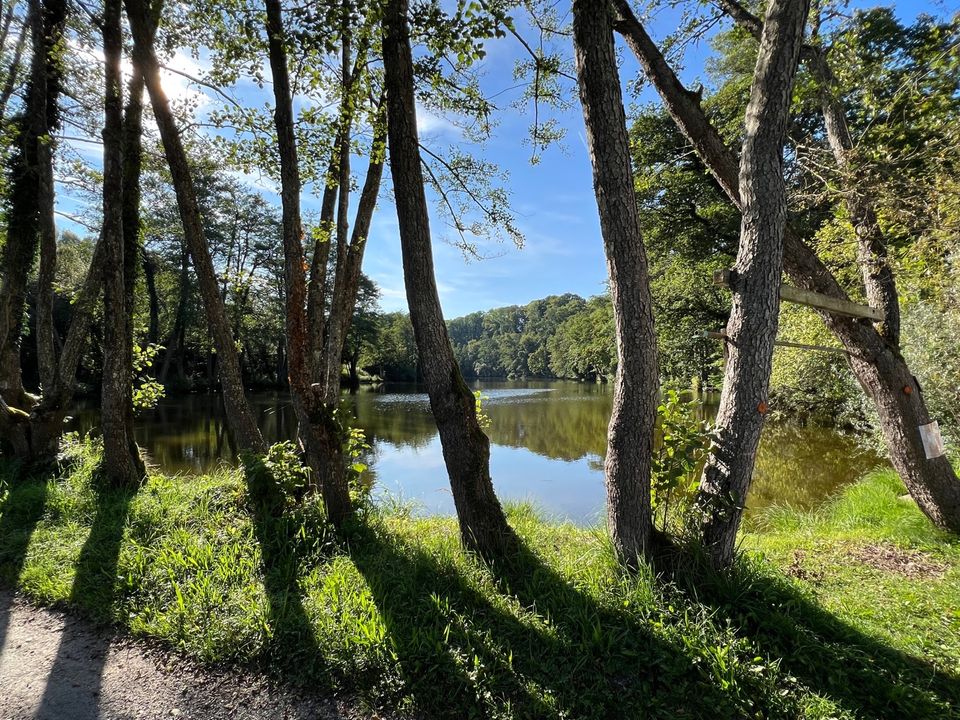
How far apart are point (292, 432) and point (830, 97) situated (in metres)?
15.3

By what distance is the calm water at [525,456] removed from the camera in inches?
314

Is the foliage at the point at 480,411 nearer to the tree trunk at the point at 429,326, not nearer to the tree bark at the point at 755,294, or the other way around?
the tree trunk at the point at 429,326

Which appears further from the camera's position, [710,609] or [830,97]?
[830,97]

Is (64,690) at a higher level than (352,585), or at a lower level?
A: lower

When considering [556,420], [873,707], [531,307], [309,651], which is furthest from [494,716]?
[531,307]

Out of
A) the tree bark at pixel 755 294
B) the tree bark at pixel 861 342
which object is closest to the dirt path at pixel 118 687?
the tree bark at pixel 755 294

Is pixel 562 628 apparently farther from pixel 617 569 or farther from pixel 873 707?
pixel 873 707

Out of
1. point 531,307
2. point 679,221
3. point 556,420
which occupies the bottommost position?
point 556,420

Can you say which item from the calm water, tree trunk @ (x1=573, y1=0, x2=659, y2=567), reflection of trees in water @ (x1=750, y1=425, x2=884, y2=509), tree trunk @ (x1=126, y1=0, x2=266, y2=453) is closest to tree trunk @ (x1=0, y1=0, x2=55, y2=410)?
tree trunk @ (x1=126, y1=0, x2=266, y2=453)

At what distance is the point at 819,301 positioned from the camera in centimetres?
365

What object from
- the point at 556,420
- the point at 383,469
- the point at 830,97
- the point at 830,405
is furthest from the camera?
the point at 556,420

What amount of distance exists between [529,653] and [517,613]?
1.00 feet

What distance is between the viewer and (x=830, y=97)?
14.6 ft

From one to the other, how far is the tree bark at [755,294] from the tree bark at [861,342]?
2.97ft
